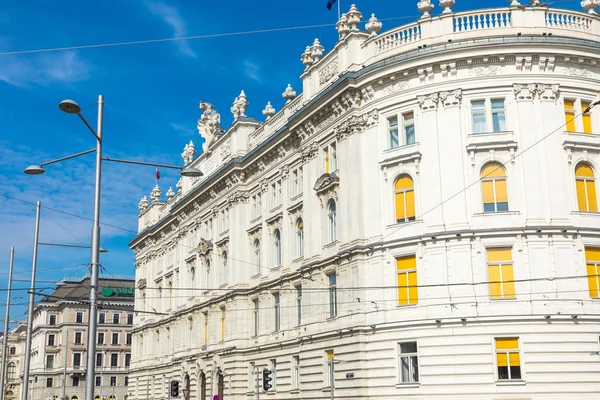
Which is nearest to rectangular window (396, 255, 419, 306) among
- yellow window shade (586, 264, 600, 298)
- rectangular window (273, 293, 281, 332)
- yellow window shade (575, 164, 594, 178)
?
yellow window shade (586, 264, 600, 298)

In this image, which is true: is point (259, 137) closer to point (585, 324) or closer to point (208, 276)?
point (208, 276)

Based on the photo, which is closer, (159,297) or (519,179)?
(519,179)

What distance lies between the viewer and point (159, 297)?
75438mm

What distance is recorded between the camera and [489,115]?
38.0m

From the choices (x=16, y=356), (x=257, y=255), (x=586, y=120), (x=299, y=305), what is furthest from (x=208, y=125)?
(x=16, y=356)

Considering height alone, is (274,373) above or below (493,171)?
below

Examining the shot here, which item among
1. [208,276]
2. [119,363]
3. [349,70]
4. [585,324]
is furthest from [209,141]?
[119,363]

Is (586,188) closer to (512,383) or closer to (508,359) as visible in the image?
(508,359)

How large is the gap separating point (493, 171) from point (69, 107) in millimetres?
23032

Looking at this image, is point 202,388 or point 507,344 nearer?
point 507,344

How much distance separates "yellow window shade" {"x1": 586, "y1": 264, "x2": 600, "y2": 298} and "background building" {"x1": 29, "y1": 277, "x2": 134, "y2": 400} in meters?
93.4

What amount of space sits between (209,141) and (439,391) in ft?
116

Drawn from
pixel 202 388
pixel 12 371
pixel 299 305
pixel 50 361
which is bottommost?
pixel 202 388

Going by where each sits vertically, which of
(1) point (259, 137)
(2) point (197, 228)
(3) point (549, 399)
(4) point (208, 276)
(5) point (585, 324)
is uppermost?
(1) point (259, 137)
